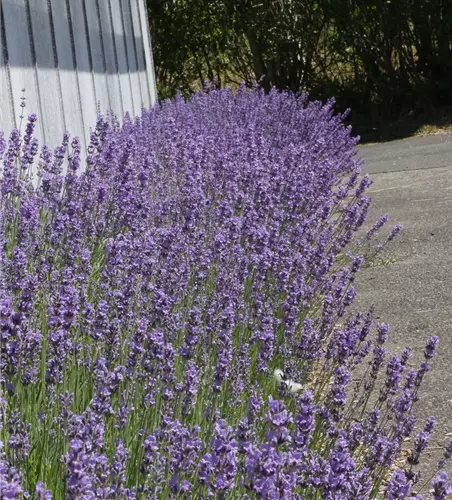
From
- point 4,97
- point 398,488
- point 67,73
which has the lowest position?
point 398,488

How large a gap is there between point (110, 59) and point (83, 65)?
123cm

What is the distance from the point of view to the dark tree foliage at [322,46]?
1462cm

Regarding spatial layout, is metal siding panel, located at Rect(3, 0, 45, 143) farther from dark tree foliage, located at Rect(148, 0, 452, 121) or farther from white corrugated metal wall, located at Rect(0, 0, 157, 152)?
dark tree foliage, located at Rect(148, 0, 452, 121)

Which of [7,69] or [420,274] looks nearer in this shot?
[420,274]

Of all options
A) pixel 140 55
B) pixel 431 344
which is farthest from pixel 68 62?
pixel 431 344

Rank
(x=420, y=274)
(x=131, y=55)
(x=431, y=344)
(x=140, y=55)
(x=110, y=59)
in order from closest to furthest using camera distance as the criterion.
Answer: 1. (x=431, y=344)
2. (x=420, y=274)
3. (x=110, y=59)
4. (x=131, y=55)
5. (x=140, y=55)

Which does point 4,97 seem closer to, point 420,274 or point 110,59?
point 420,274

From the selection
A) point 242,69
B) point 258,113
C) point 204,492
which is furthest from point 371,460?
point 242,69

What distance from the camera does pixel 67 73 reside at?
7.92 meters

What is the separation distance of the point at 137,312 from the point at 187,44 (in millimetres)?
14552

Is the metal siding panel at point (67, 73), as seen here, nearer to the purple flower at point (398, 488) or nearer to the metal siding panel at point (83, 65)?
the metal siding panel at point (83, 65)

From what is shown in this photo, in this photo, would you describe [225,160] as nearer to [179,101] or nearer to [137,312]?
[137,312]

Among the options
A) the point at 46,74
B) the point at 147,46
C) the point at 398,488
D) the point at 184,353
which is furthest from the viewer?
the point at 147,46

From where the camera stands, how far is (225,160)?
566cm
